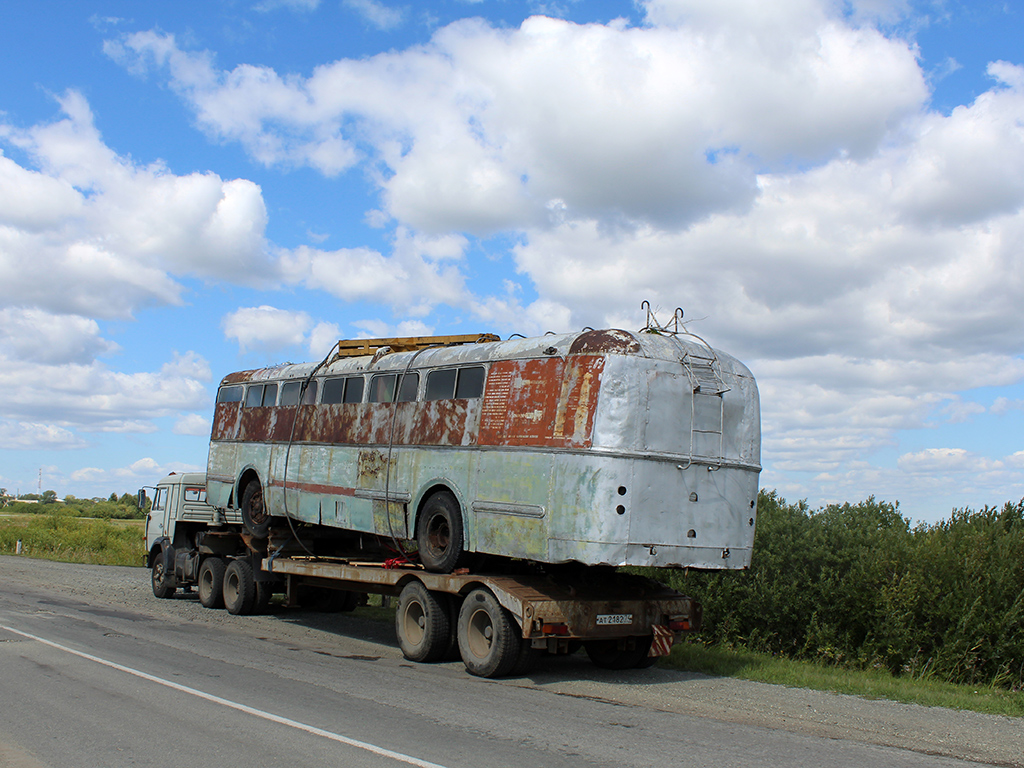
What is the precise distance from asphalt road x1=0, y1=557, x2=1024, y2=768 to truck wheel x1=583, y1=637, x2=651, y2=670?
22 cm

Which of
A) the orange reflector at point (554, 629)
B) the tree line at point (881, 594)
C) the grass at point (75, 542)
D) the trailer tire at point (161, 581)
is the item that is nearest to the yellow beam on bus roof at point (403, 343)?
the orange reflector at point (554, 629)

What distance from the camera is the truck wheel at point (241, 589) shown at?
1736cm

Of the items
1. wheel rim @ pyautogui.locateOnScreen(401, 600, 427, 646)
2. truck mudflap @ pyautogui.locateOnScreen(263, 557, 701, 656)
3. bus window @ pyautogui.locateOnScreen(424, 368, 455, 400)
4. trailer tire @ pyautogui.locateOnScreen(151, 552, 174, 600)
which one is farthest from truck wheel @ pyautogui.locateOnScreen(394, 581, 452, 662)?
trailer tire @ pyautogui.locateOnScreen(151, 552, 174, 600)

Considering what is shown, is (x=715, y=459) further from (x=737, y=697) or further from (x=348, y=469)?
(x=348, y=469)

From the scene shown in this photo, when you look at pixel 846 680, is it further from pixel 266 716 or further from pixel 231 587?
pixel 231 587

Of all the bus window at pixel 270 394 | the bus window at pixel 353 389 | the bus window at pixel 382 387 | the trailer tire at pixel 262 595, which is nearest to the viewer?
the bus window at pixel 382 387

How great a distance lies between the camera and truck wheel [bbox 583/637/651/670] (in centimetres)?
1141

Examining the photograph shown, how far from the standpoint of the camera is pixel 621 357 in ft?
33.2

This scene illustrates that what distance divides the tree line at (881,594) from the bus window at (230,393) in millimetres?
9012

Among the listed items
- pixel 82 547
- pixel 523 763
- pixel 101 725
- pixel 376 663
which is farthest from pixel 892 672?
pixel 82 547

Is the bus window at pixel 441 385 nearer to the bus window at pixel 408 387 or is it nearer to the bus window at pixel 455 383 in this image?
the bus window at pixel 455 383

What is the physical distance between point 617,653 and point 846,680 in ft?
9.40

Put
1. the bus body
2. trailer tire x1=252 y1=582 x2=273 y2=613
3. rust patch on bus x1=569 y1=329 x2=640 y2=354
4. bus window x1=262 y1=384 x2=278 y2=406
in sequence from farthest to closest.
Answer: trailer tire x1=252 y1=582 x2=273 y2=613 < bus window x1=262 y1=384 x2=278 y2=406 < rust patch on bus x1=569 y1=329 x2=640 y2=354 < the bus body

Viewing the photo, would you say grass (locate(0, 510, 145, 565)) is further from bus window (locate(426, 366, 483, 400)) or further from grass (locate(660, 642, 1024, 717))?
grass (locate(660, 642, 1024, 717))
